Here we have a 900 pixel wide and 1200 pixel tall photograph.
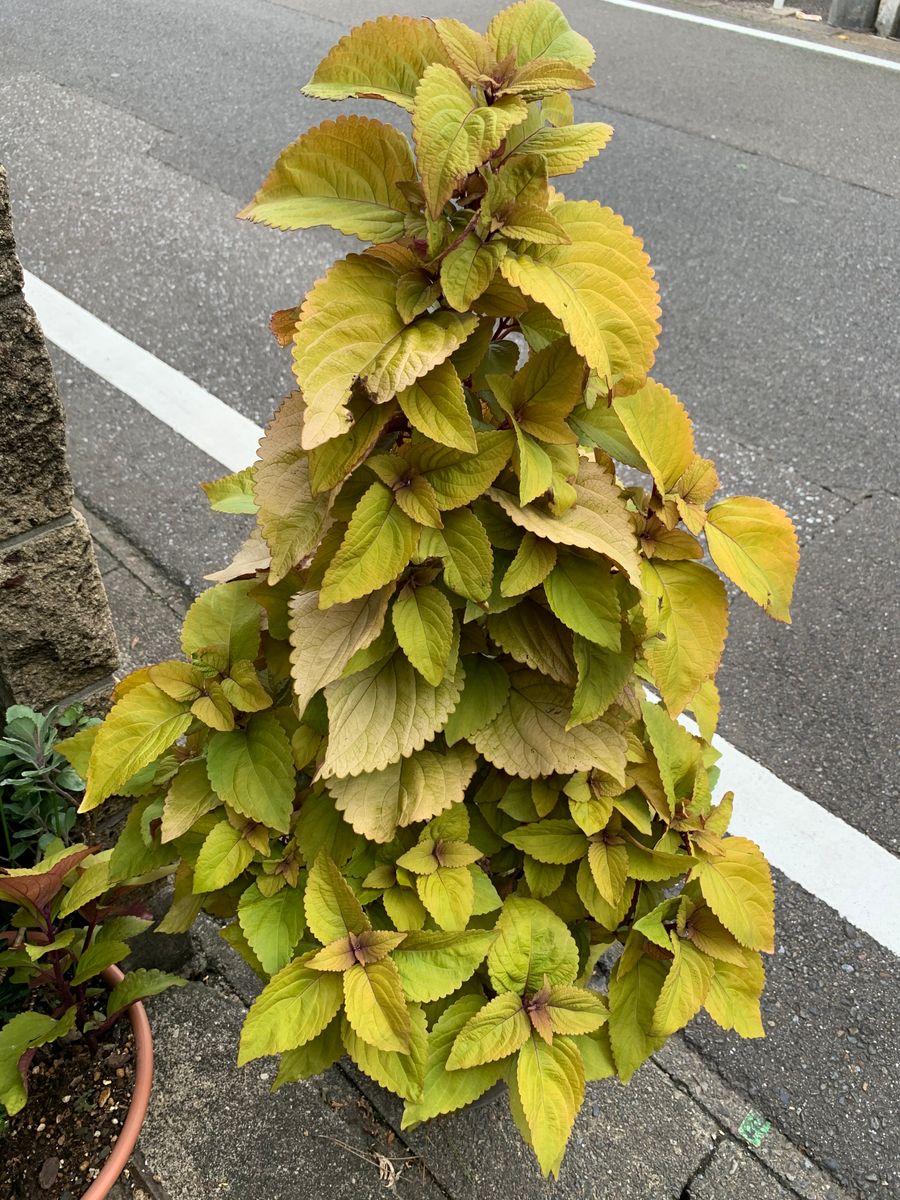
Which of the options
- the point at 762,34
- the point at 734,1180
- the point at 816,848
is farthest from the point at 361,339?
the point at 762,34

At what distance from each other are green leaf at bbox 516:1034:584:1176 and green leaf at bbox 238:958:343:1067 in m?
0.28

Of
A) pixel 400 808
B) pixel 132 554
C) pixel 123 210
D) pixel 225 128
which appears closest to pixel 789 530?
pixel 400 808

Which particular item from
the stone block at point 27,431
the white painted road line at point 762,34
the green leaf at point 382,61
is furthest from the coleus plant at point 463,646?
the white painted road line at point 762,34

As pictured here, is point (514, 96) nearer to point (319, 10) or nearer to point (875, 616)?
point (875, 616)

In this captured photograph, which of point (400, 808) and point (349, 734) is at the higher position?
point (349, 734)

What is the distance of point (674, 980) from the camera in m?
1.44

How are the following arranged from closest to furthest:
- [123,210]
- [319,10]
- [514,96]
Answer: [514,96]
[123,210]
[319,10]

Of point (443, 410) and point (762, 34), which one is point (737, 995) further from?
point (762, 34)

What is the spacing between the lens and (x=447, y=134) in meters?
1.01

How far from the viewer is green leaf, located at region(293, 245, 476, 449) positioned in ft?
3.44

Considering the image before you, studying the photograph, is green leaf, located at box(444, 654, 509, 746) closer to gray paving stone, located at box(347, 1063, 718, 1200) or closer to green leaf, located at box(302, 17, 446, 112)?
green leaf, located at box(302, 17, 446, 112)

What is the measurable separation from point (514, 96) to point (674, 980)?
116 centimetres

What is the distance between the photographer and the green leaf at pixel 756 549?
4.06 feet

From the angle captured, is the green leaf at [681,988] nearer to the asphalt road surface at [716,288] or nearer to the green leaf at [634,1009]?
the green leaf at [634,1009]
